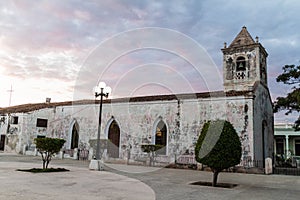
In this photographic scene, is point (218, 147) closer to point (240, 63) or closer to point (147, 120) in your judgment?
point (147, 120)

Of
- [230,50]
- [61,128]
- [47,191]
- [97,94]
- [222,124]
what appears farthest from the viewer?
[61,128]

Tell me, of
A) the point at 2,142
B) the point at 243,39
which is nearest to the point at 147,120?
the point at 243,39

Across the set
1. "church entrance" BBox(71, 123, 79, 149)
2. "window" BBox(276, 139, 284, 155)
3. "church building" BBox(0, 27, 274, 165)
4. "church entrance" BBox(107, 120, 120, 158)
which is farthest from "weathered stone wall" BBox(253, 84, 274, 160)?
"church entrance" BBox(71, 123, 79, 149)

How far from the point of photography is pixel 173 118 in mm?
20062

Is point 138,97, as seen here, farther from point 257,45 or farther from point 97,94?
point 257,45

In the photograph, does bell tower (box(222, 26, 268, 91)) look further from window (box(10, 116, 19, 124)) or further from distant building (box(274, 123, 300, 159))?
window (box(10, 116, 19, 124))

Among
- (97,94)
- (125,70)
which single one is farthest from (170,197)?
(125,70)

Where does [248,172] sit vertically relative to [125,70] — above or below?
below

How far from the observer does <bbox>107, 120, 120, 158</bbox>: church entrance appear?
73.3 ft

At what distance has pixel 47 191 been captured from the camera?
7.16m

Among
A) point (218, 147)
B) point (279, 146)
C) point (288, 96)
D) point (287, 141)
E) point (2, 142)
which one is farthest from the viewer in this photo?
point (279, 146)

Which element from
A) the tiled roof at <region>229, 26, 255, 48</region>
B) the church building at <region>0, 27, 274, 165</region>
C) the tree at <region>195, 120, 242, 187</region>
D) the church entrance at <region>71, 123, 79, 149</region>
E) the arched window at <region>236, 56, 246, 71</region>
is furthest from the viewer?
the church entrance at <region>71, 123, 79, 149</region>

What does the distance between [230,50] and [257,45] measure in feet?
6.79

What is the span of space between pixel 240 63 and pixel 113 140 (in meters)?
12.1
